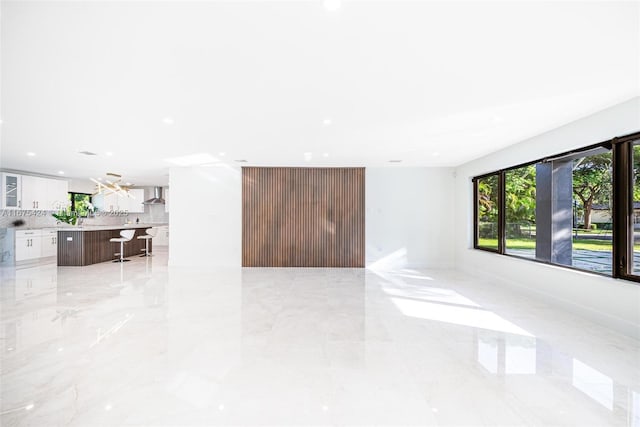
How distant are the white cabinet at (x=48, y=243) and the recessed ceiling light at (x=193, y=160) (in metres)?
4.65

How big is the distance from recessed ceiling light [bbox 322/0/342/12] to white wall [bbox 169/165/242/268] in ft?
21.5

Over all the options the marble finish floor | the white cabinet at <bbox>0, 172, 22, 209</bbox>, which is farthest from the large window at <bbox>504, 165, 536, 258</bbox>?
the white cabinet at <bbox>0, 172, 22, 209</bbox>

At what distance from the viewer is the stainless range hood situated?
12.5 m

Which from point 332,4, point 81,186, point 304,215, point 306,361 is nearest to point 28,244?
point 81,186

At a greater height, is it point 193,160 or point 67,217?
point 193,160

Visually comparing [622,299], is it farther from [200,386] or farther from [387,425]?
[200,386]

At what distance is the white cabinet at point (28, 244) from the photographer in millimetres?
8135

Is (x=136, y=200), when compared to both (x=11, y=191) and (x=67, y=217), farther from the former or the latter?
(x=11, y=191)

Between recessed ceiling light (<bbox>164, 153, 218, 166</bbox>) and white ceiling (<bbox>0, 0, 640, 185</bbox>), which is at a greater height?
white ceiling (<bbox>0, 0, 640, 185</bbox>)

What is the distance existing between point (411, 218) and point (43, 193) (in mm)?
10558

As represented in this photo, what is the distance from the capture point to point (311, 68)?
2.83 m

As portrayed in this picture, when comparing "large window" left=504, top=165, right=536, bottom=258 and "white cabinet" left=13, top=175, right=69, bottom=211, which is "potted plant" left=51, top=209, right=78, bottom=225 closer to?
"white cabinet" left=13, top=175, right=69, bottom=211

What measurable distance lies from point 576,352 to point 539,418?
146cm

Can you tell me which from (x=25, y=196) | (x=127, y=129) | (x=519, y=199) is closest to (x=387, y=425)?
(x=127, y=129)
